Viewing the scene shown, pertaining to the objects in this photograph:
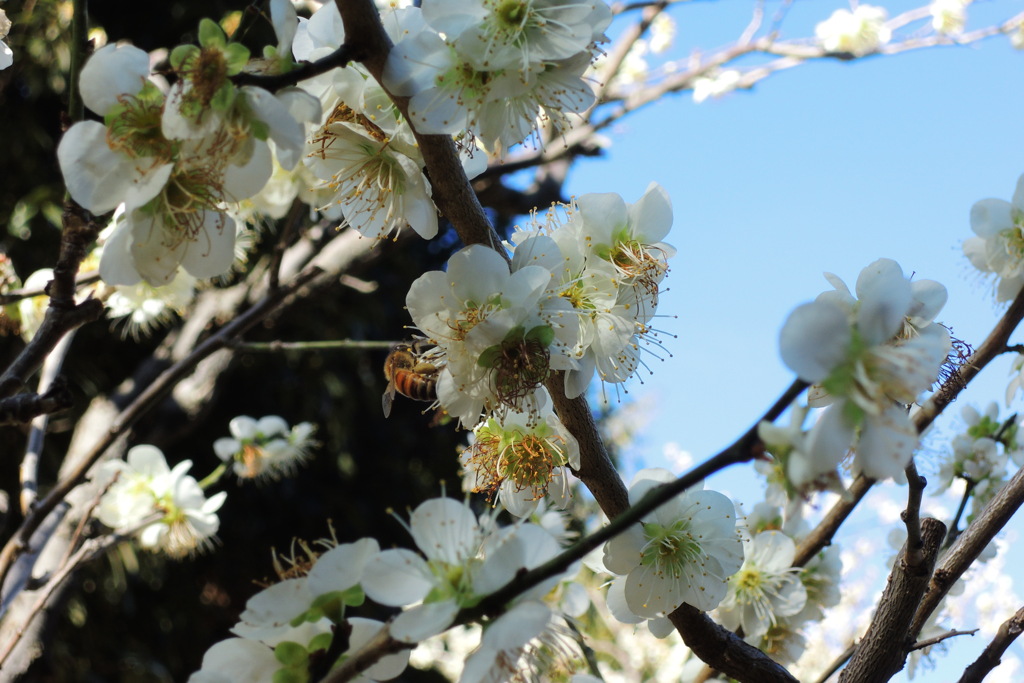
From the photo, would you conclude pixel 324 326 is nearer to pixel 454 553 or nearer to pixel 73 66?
pixel 73 66

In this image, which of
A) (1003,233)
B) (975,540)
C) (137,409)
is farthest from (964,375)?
(137,409)

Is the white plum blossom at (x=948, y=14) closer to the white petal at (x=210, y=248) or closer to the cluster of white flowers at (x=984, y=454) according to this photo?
the cluster of white flowers at (x=984, y=454)

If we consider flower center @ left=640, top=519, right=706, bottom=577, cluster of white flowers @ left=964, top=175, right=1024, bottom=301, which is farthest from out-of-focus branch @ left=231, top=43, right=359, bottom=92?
cluster of white flowers @ left=964, top=175, right=1024, bottom=301

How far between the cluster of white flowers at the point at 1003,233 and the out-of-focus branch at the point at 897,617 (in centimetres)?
66

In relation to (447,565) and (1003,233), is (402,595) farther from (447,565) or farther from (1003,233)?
Result: (1003,233)

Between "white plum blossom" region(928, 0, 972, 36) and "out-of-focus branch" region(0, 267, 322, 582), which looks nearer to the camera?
"out-of-focus branch" region(0, 267, 322, 582)

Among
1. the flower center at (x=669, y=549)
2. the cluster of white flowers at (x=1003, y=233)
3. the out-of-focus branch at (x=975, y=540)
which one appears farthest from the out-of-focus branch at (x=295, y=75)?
the cluster of white flowers at (x=1003, y=233)

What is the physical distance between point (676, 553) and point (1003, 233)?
0.85 m

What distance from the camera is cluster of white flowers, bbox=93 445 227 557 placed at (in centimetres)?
186

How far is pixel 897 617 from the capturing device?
2.70 ft

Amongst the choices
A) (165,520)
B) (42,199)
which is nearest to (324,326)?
(42,199)

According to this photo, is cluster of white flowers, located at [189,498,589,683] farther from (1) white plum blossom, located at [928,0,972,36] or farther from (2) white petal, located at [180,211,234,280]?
(1) white plum blossom, located at [928,0,972,36]

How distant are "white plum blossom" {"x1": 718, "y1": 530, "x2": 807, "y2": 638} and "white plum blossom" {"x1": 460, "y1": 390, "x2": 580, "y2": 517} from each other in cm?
51

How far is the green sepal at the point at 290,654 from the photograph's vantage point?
0.63m
